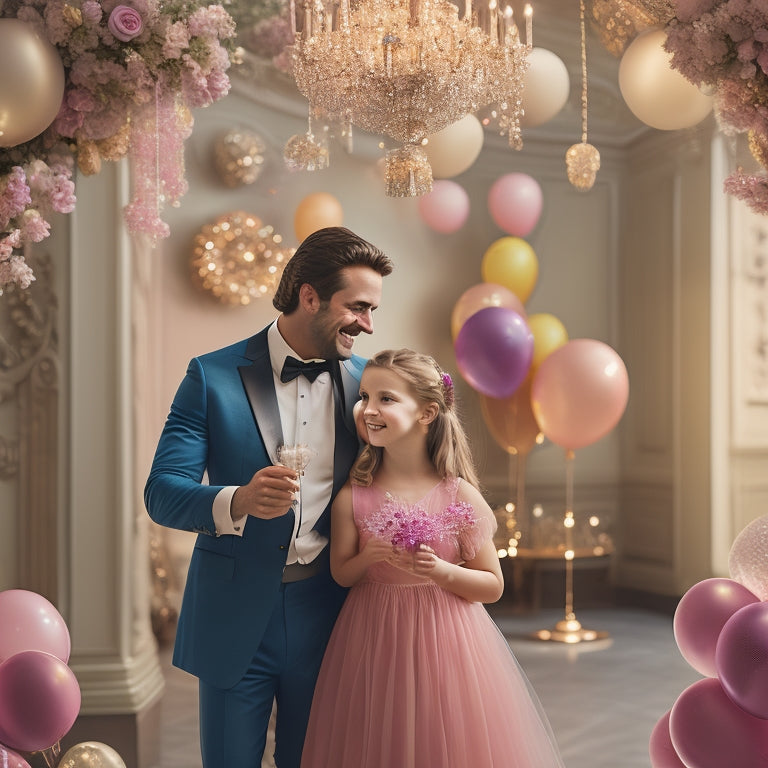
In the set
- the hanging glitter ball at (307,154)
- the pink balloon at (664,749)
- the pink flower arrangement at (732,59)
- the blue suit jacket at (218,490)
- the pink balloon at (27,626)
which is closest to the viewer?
the blue suit jacket at (218,490)

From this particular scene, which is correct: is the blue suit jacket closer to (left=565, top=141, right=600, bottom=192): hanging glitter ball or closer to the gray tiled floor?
(left=565, top=141, right=600, bottom=192): hanging glitter ball

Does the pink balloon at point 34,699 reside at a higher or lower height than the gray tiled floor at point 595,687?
higher

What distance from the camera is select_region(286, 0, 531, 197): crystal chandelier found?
340 centimetres

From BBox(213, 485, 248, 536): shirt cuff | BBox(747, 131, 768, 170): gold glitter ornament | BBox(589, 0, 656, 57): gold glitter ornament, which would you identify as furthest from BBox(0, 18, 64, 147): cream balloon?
BBox(589, 0, 656, 57): gold glitter ornament

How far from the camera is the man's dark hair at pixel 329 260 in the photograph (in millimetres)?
2611

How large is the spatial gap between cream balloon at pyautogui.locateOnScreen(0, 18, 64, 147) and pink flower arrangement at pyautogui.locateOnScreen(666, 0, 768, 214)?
1.71 m

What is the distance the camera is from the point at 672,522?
289 inches

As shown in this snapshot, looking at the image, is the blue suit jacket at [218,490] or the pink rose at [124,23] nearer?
the blue suit jacket at [218,490]

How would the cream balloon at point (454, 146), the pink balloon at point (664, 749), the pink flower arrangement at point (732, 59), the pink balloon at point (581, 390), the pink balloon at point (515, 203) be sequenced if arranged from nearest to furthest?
1. the pink flower arrangement at point (732, 59)
2. the pink balloon at point (664, 749)
3. the cream balloon at point (454, 146)
4. the pink balloon at point (581, 390)
5. the pink balloon at point (515, 203)

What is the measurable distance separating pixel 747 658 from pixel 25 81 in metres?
2.38

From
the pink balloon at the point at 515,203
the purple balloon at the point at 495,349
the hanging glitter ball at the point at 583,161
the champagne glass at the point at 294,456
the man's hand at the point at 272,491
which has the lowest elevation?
the man's hand at the point at 272,491

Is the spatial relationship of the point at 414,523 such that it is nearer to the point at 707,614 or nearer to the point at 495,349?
the point at 707,614

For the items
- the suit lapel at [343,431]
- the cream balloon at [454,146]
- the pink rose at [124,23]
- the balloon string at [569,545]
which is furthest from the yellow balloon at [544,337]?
the pink rose at [124,23]

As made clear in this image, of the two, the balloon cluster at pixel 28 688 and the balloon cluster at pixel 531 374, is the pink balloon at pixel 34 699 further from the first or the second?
the balloon cluster at pixel 531 374
